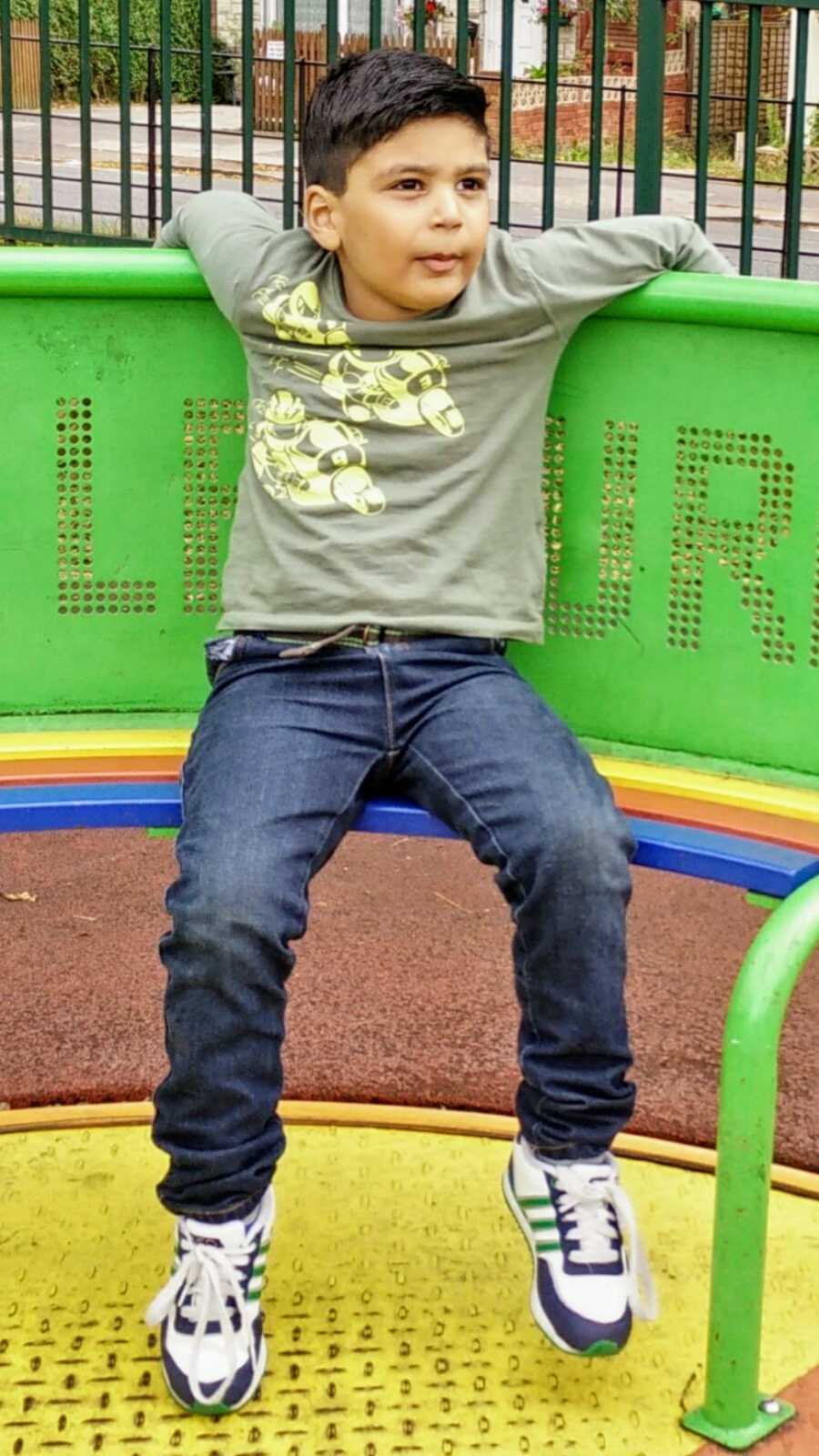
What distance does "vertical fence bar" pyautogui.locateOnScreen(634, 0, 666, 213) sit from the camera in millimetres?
4367

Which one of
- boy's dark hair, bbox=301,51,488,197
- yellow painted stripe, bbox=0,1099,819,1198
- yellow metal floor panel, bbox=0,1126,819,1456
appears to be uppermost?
boy's dark hair, bbox=301,51,488,197

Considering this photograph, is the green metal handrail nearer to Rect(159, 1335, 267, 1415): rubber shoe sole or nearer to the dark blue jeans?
the dark blue jeans

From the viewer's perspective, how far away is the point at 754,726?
2936mm

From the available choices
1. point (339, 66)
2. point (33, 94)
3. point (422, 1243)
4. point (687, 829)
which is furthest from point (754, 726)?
point (33, 94)

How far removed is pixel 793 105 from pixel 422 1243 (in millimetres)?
3081

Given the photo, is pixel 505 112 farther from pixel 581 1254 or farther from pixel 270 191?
pixel 270 191

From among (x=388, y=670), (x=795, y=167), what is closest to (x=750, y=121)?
(x=795, y=167)

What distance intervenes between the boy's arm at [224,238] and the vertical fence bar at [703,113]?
1.93 m

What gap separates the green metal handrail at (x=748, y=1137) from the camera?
2.24 m

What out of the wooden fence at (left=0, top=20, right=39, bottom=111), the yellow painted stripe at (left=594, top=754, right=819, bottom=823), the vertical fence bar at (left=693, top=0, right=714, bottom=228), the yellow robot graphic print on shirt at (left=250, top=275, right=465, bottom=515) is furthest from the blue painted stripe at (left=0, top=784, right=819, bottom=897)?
the wooden fence at (left=0, top=20, right=39, bottom=111)

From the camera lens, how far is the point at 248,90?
5625mm

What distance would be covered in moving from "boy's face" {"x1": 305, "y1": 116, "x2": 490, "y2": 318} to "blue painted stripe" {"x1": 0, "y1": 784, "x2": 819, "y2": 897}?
662mm

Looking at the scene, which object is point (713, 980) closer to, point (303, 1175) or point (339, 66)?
point (303, 1175)

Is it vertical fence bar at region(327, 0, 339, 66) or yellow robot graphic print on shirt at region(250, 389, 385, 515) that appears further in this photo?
vertical fence bar at region(327, 0, 339, 66)
